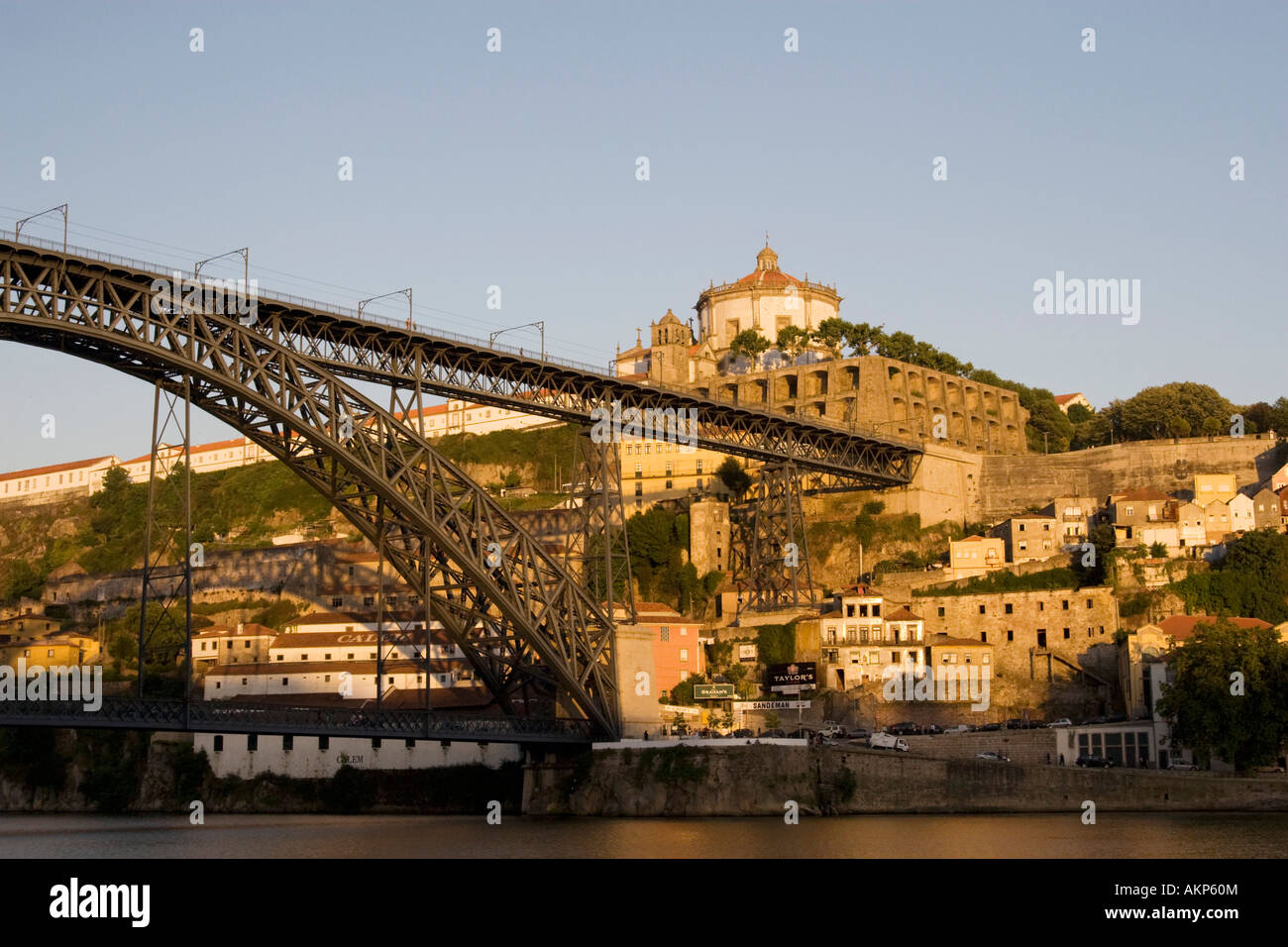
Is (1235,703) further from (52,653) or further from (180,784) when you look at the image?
(52,653)

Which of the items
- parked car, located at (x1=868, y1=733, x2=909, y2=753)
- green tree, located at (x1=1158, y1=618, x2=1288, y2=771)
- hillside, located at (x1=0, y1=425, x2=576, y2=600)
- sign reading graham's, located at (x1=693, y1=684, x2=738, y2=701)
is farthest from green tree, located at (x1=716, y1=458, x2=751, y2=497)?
green tree, located at (x1=1158, y1=618, x2=1288, y2=771)

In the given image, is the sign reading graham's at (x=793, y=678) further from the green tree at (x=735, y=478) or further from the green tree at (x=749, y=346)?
the green tree at (x=749, y=346)

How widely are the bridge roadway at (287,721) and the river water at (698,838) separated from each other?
308 centimetres

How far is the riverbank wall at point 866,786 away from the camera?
53125 millimetres

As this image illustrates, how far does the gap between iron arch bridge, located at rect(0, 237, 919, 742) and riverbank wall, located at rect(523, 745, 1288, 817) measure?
332 cm

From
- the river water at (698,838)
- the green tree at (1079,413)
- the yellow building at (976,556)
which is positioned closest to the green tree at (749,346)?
the green tree at (1079,413)

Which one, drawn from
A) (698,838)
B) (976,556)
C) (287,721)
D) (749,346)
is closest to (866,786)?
(698,838)

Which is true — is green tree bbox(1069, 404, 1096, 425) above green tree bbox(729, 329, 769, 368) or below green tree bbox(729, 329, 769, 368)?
Result: below

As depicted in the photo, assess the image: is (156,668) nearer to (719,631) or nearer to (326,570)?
(326,570)

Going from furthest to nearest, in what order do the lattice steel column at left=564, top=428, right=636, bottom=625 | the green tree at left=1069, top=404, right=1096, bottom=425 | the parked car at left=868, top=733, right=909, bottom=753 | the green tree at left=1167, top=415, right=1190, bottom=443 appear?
1. the green tree at left=1069, top=404, right=1096, bottom=425
2. the green tree at left=1167, top=415, right=1190, bottom=443
3. the lattice steel column at left=564, top=428, right=636, bottom=625
4. the parked car at left=868, top=733, right=909, bottom=753

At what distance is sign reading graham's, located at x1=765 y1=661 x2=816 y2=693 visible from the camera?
7225 cm

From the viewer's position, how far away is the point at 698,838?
1822 inches

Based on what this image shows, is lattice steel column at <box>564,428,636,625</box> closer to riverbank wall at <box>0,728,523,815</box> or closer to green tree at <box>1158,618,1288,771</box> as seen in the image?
riverbank wall at <box>0,728,523,815</box>
